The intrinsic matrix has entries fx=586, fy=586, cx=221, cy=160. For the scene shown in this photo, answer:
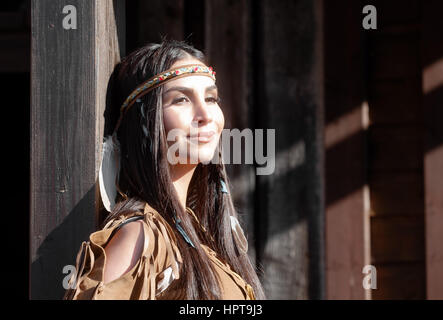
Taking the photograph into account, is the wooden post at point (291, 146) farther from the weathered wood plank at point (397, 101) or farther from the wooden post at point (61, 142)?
the wooden post at point (61, 142)

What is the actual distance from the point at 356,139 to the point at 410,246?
1.97 ft

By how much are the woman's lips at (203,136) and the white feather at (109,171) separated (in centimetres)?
23

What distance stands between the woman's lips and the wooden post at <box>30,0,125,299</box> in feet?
0.88

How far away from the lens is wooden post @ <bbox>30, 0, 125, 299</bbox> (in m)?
1.57

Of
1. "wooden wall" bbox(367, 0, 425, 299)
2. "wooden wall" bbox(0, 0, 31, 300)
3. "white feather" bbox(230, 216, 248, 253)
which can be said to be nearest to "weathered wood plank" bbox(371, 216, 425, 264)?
"wooden wall" bbox(367, 0, 425, 299)

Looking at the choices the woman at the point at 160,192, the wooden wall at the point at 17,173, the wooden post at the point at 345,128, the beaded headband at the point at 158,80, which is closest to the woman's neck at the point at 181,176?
the woman at the point at 160,192

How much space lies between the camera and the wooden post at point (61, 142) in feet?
5.15

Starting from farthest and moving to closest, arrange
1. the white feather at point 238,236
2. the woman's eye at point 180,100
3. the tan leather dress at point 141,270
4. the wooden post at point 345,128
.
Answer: the wooden post at point 345,128 → the white feather at point 238,236 → the woman's eye at point 180,100 → the tan leather dress at point 141,270

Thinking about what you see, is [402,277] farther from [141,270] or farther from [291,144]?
[141,270]

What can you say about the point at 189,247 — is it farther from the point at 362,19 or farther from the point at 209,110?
the point at 362,19

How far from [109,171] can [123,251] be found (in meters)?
0.35

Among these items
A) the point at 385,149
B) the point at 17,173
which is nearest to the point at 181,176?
the point at 385,149

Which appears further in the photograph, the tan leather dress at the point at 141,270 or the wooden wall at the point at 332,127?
the wooden wall at the point at 332,127

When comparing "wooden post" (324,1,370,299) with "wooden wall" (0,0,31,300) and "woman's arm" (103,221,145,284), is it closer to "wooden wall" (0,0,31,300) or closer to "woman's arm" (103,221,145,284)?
"woman's arm" (103,221,145,284)
